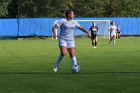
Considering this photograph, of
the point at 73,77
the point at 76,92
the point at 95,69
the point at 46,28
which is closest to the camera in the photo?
the point at 76,92

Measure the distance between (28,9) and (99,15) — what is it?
33.1 feet

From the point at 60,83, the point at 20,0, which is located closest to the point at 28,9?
the point at 20,0

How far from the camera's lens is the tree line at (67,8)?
71.7 m

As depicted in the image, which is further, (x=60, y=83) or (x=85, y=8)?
(x=85, y=8)

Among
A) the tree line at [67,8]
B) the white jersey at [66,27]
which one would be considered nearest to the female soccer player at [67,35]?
the white jersey at [66,27]

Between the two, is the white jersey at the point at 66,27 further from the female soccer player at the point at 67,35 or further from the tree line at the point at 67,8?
the tree line at the point at 67,8

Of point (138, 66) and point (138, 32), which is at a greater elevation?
point (138, 66)

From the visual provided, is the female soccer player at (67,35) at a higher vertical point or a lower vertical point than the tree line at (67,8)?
higher

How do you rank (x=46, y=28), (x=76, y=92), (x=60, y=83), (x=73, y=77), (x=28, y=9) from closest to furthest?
(x=76, y=92) < (x=60, y=83) < (x=73, y=77) < (x=46, y=28) < (x=28, y=9)

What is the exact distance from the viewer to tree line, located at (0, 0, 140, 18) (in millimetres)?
71738

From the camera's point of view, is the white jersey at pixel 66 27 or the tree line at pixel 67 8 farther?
the tree line at pixel 67 8

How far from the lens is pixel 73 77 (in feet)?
52.6

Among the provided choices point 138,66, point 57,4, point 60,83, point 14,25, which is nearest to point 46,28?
point 14,25

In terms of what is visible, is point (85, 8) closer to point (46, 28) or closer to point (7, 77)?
point (46, 28)
